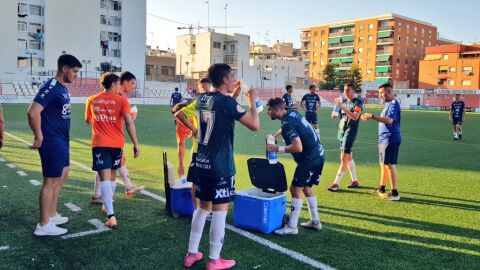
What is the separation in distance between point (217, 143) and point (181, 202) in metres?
2.19

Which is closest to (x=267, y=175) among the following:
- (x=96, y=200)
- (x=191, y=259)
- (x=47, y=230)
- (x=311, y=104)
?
(x=191, y=259)

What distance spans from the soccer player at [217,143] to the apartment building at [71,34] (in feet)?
193

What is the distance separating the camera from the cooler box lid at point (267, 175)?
545 centimetres

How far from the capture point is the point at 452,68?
92.2 metres

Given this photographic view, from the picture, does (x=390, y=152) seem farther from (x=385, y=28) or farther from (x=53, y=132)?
(x=385, y=28)

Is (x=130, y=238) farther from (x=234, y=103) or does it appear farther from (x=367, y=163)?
(x=367, y=163)

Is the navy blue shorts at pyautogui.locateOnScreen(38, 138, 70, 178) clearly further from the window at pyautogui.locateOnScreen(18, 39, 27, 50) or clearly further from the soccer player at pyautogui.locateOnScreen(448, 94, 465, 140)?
the window at pyautogui.locateOnScreen(18, 39, 27, 50)

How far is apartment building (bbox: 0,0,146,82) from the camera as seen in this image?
56.2m

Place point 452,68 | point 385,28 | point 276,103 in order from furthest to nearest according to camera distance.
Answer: point 385,28, point 452,68, point 276,103

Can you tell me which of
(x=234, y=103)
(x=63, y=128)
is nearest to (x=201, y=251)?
(x=234, y=103)

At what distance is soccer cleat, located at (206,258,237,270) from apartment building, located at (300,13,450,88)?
341ft

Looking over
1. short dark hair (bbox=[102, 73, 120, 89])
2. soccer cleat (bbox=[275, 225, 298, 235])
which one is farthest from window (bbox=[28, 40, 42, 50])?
soccer cleat (bbox=[275, 225, 298, 235])

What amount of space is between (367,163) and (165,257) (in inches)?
334

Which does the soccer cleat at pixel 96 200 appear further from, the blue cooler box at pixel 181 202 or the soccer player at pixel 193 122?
the soccer player at pixel 193 122
